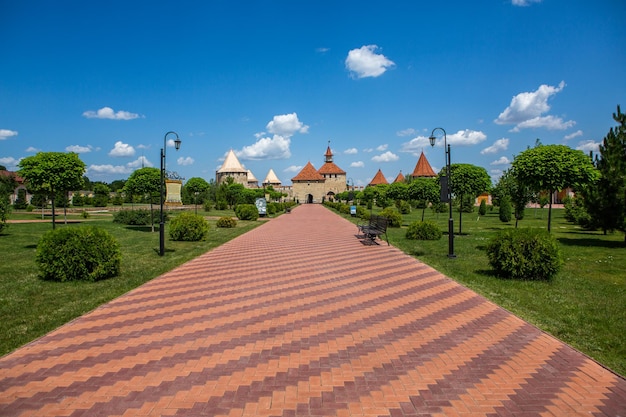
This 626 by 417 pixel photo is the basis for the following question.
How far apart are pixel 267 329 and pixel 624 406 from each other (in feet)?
11.9

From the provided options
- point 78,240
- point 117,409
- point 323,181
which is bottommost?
point 117,409

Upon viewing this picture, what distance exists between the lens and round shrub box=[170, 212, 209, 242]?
1472cm

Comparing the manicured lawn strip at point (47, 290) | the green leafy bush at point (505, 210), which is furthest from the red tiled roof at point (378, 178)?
the manicured lawn strip at point (47, 290)

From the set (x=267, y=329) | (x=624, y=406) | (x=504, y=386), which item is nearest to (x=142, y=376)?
(x=267, y=329)

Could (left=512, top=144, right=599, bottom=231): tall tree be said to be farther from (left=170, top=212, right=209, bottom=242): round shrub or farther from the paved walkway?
(left=170, top=212, right=209, bottom=242): round shrub

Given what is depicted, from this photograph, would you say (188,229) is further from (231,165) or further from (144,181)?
(231,165)

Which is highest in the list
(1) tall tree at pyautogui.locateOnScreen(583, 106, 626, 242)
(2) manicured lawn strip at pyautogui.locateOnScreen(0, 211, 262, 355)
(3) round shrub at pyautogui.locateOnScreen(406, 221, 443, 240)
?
(1) tall tree at pyautogui.locateOnScreen(583, 106, 626, 242)

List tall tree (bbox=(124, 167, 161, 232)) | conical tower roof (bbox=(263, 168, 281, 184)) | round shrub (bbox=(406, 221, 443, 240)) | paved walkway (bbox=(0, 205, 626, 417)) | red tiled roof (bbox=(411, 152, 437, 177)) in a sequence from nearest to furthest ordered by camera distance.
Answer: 1. paved walkway (bbox=(0, 205, 626, 417))
2. round shrub (bbox=(406, 221, 443, 240))
3. tall tree (bbox=(124, 167, 161, 232))
4. red tiled roof (bbox=(411, 152, 437, 177))
5. conical tower roof (bbox=(263, 168, 281, 184))

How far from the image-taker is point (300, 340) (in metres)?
4.57

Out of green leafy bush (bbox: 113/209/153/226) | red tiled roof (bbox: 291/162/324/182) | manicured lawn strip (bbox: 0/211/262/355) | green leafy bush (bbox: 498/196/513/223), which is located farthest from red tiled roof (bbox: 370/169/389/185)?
manicured lawn strip (bbox: 0/211/262/355)

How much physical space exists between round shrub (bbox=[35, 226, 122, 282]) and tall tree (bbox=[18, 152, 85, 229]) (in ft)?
28.0

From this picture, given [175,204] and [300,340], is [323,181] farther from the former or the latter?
[300,340]

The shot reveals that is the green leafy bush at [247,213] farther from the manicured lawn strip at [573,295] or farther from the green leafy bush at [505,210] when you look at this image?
the manicured lawn strip at [573,295]

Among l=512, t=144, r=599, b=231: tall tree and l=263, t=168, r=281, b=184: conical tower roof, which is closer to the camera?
l=512, t=144, r=599, b=231: tall tree
